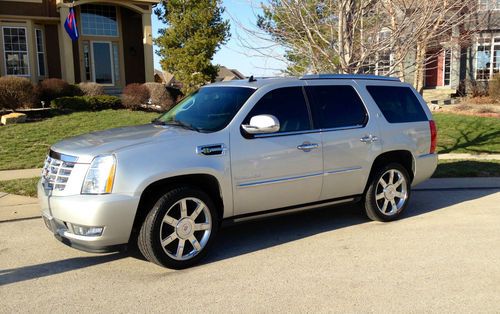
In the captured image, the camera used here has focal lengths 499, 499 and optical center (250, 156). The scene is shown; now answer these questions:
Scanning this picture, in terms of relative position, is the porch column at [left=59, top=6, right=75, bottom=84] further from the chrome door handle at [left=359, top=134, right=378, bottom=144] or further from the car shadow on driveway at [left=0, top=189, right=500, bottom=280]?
the chrome door handle at [left=359, top=134, right=378, bottom=144]

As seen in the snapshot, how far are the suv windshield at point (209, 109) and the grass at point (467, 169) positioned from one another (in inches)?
207

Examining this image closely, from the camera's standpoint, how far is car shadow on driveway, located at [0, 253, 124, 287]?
15.3 ft

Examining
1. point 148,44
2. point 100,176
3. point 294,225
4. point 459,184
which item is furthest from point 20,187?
point 148,44

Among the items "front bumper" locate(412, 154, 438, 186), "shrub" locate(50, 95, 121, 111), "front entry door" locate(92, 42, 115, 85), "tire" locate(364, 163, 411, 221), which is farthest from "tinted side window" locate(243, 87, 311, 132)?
"front entry door" locate(92, 42, 115, 85)

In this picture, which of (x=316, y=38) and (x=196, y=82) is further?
(x=196, y=82)

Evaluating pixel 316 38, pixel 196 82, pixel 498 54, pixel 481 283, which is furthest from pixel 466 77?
pixel 481 283

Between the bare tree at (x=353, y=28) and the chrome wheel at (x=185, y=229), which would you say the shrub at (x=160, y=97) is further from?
the chrome wheel at (x=185, y=229)

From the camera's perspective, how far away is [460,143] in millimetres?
13250

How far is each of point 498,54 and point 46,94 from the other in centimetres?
2175

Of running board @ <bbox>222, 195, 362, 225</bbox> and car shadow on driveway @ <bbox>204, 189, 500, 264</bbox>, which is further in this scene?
car shadow on driveway @ <bbox>204, 189, 500, 264</bbox>

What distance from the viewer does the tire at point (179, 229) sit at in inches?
183

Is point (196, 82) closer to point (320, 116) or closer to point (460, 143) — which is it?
point (460, 143)

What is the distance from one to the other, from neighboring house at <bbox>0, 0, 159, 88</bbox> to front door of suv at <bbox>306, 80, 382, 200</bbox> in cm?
1720

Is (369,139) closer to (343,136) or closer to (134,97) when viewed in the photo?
(343,136)
